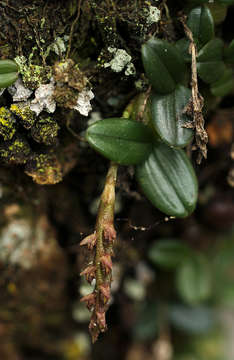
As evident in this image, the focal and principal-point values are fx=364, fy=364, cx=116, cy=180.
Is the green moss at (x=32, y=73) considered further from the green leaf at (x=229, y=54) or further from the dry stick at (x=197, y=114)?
the green leaf at (x=229, y=54)

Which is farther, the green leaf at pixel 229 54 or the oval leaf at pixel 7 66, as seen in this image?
the green leaf at pixel 229 54

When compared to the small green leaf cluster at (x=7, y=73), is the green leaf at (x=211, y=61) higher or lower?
lower

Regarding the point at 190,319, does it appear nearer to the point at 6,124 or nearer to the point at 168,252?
the point at 168,252

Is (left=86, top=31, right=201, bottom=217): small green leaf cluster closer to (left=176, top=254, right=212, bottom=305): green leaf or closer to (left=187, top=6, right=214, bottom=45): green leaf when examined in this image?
(left=187, top=6, right=214, bottom=45): green leaf

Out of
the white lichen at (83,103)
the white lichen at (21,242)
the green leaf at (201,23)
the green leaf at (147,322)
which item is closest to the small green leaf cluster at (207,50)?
the green leaf at (201,23)

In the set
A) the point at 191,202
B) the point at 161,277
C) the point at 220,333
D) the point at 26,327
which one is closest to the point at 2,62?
the point at 191,202

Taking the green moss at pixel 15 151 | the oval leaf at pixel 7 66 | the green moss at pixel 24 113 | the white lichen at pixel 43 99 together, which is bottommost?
the green moss at pixel 15 151
